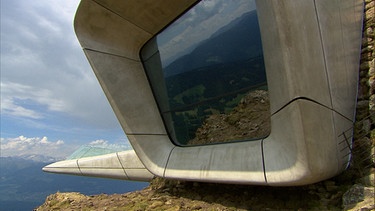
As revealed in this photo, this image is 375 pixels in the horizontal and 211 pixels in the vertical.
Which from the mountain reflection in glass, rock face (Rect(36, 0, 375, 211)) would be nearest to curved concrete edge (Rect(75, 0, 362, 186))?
rock face (Rect(36, 0, 375, 211))

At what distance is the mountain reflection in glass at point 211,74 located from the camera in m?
6.98

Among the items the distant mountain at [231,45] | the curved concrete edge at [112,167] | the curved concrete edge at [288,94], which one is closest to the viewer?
the curved concrete edge at [288,94]

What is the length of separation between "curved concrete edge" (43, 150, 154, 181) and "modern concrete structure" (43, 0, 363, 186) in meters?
6.98

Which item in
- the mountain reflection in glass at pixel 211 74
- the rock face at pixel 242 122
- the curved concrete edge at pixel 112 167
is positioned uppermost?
the mountain reflection in glass at pixel 211 74

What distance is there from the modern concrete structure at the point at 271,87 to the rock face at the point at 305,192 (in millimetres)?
319

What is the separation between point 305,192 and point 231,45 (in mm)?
4146

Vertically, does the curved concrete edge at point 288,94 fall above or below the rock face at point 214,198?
above

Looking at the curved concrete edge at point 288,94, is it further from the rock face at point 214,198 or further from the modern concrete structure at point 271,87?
the rock face at point 214,198

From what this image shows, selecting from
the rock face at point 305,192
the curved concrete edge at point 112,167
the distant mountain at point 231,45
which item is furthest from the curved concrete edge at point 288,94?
the curved concrete edge at point 112,167

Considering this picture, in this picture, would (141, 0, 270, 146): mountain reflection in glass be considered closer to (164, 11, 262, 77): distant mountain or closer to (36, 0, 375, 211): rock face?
(164, 11, 262, 77): distant mountain

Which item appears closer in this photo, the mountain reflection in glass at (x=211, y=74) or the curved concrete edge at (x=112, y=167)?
the mountain reflection in glass at (x=211, y=74)

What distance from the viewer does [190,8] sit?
333 inches

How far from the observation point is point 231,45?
23.9ft

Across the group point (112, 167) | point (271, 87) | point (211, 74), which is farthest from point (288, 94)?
point (112, 167)
